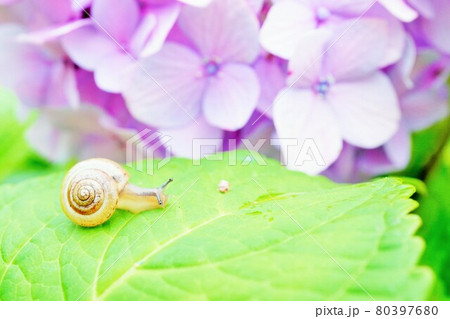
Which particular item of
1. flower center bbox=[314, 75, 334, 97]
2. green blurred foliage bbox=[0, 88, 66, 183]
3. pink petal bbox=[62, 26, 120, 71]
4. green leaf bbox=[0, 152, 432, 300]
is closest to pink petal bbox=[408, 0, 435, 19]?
flower center bbox=[314, 75, 334, 97]

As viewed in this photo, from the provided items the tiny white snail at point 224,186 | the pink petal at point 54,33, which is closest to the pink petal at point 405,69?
the tiny white snail at point 224,186

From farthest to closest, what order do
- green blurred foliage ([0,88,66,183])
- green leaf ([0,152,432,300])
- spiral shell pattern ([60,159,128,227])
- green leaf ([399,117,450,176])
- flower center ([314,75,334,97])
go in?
green blurred foliage ([0,88,66,183]), green leaf ([399,117,450,176]), flower center ([314,75,334,97]), spiral shell pattern ([60,159,128,227]), green leaf ([0,152,432,300])

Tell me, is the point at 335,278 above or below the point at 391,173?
below

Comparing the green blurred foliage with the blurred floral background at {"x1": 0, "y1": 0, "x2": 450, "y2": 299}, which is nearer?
the blurred floral background at {"x1": 0, "y1": 0, "x2": 450, "y2": 299}

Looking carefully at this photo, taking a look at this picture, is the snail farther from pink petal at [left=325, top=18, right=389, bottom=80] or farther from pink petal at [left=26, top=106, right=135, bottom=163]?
pink petal at [left=325, top=18, right=389, bottom=80]

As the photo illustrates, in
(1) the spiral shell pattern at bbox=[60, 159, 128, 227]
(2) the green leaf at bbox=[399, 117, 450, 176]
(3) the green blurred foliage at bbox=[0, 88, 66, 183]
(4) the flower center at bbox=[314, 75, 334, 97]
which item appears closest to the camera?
(1) the spiral shell pattern at bbox=[60, 159, 128, 227]

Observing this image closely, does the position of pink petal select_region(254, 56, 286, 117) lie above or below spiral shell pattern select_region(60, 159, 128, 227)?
above

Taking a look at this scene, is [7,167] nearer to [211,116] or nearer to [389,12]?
[211,116]
